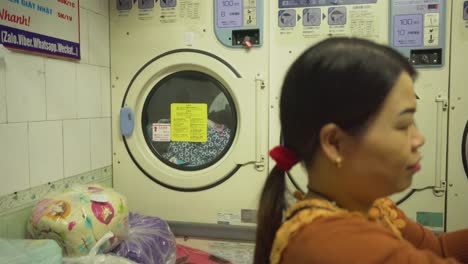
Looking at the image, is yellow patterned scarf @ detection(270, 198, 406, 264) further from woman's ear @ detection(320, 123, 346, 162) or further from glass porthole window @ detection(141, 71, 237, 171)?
glass porthole window @ detection(141, 71, 237, 171)

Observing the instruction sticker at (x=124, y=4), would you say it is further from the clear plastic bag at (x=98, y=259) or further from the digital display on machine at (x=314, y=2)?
the clear plastic bag at (x=98, y=259)

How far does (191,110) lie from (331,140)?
4.63 ft

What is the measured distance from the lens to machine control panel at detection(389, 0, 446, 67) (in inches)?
71.1

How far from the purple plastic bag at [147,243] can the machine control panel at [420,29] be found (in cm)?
129

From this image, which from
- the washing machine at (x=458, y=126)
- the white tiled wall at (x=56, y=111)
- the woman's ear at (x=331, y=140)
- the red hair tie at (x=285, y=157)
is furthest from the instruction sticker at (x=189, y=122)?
the woman's ear at (x=331, y=140)

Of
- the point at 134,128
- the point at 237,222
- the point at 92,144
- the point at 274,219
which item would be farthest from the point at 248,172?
the point at 274,219

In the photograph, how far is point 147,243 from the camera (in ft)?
5.59

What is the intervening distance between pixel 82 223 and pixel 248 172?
83 cm

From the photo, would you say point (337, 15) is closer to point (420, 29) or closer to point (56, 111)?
point (420, 29)

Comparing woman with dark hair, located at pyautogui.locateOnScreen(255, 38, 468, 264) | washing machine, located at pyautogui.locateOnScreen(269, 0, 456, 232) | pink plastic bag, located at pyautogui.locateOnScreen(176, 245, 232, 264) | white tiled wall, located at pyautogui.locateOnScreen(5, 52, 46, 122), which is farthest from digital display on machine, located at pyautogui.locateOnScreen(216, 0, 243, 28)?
woman with dark hair, located at pyautogui.locateOnScreen(255, 38, 468, 264)

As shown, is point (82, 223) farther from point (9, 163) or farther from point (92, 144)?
point (92, 144)

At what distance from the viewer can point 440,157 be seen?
1841 millimetres

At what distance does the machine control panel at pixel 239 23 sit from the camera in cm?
197

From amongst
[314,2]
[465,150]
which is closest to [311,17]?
[314,2]
